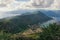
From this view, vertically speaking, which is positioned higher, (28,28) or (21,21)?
(21,21)

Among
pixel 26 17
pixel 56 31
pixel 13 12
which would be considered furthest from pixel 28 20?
pixel 56 31

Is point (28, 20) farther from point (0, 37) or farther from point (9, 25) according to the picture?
point (0, 37)

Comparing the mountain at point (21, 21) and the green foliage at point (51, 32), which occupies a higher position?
the mountain at point (21, 21)

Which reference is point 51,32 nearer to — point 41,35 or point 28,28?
point 41,35

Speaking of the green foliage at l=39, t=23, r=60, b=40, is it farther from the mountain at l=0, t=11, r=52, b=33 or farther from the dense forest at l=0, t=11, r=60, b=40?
the mountain at l=0, t=11, r=52, b=33

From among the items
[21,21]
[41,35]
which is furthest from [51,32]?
[21,21]

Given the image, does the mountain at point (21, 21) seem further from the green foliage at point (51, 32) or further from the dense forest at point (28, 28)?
the green foliage at point (51, 32)

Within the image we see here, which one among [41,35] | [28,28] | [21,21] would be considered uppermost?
[21,21]

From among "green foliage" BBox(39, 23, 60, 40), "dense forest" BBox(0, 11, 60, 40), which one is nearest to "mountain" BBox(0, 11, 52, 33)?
"dense forest" BBox(0, 11, 60, 40)

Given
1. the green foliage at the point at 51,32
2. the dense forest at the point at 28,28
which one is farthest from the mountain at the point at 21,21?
the green foliage at the point at 51,32
